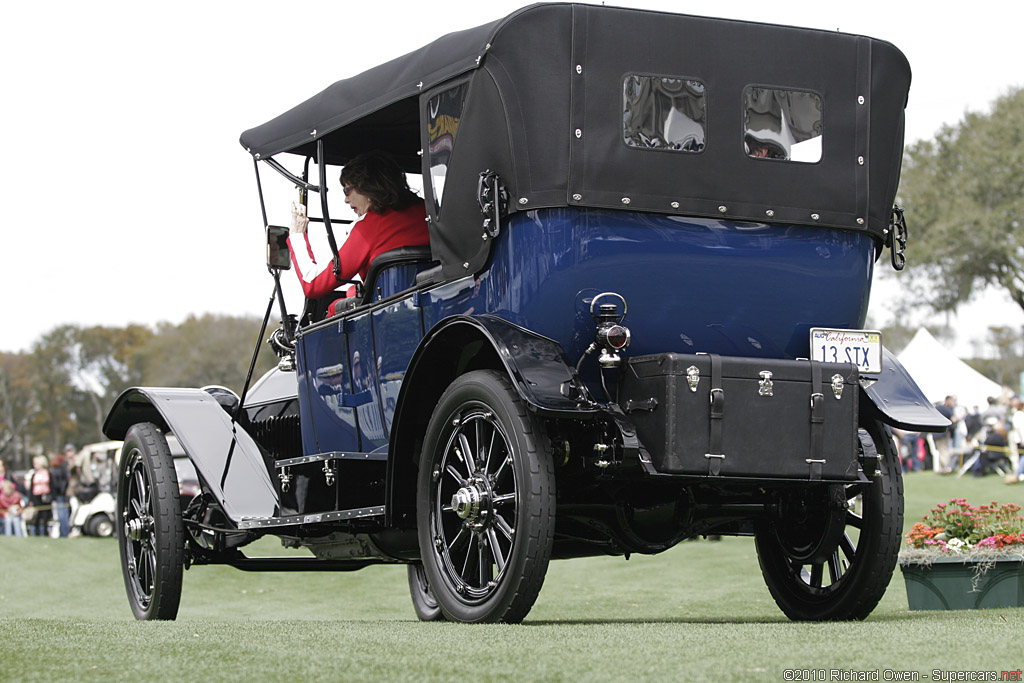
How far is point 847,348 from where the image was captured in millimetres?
5742

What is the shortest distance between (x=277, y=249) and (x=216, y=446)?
124 cm

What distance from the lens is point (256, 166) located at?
309 inches

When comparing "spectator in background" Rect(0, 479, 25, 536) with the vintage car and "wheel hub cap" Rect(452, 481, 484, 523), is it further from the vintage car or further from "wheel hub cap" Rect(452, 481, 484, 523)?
"wheel hub cap" Rect(452, 481, 484, 523)

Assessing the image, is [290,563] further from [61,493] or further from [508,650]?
[61,493]

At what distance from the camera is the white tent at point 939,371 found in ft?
111

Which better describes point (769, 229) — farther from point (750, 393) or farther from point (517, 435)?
point (517, 435)

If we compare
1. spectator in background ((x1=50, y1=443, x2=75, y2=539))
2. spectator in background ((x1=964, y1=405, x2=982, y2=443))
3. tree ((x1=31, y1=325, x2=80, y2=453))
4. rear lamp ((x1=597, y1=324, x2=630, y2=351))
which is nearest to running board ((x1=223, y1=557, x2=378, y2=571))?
rear lamp ((x1=597, y1=324, x2=630, y2=351))

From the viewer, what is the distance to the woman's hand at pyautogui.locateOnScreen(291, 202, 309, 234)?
7688mm

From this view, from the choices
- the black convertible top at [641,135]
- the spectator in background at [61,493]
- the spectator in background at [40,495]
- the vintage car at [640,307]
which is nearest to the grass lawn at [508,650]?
the vintage car at [640,307]

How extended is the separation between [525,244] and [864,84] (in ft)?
5.69

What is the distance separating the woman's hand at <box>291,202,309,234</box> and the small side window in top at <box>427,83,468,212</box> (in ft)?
5.59

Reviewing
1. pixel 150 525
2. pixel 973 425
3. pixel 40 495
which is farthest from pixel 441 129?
pixel 973 425

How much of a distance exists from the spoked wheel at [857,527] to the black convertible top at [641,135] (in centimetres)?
106

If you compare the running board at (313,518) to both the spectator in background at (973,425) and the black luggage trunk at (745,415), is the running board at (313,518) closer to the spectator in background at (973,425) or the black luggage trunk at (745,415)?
the black luggage trunk at (745,415)
